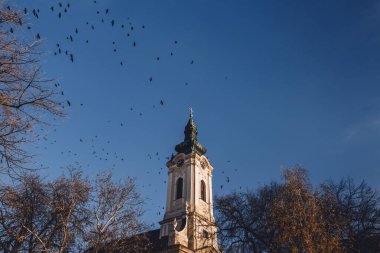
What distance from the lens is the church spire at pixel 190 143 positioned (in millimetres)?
48938

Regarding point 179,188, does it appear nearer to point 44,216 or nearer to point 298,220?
point 44,216

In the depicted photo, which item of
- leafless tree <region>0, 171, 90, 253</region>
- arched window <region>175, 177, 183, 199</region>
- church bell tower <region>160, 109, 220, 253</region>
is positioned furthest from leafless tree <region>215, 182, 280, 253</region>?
arched window <region>175, 177, 183, 199</region>

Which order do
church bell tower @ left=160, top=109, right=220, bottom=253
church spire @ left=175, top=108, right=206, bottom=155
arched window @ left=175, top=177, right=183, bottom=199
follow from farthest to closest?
church spire @ left=175, top=108, right=206, bottom=155 < arched window @ left=175, top=177, right=183, bottom=199 < church bell tower @ left=160, top=109, right=220, bottom=253

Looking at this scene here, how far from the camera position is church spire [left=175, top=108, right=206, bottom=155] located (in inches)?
1927

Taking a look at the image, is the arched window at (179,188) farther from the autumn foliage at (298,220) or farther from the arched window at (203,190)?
the autumn foliage at (298,220)

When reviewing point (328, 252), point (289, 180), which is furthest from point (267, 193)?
point (328, 252)

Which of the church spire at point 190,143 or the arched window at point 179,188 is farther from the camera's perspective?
the church spire at point 190,143

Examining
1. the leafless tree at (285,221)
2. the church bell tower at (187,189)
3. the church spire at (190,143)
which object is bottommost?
the leafless tree at (285,221)

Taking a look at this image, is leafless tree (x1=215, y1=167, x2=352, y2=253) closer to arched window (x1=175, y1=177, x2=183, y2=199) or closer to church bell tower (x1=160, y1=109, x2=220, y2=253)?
church bell tower (x1=160, y1=109, x2=220, y2=253)

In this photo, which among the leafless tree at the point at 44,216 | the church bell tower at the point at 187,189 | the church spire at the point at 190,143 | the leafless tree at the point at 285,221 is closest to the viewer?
the leafless tree at the point at 285,221

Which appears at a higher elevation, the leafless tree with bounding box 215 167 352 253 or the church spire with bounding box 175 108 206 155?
the church spire with bounding box 175 108 206 155

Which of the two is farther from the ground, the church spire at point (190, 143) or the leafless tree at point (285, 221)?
the church spire at point (190, 143)

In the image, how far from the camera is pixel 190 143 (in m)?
49.7

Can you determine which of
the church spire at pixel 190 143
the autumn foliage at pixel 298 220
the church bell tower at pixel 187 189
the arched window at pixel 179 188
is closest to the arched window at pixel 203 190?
the church bell tower at pixel 187 189
